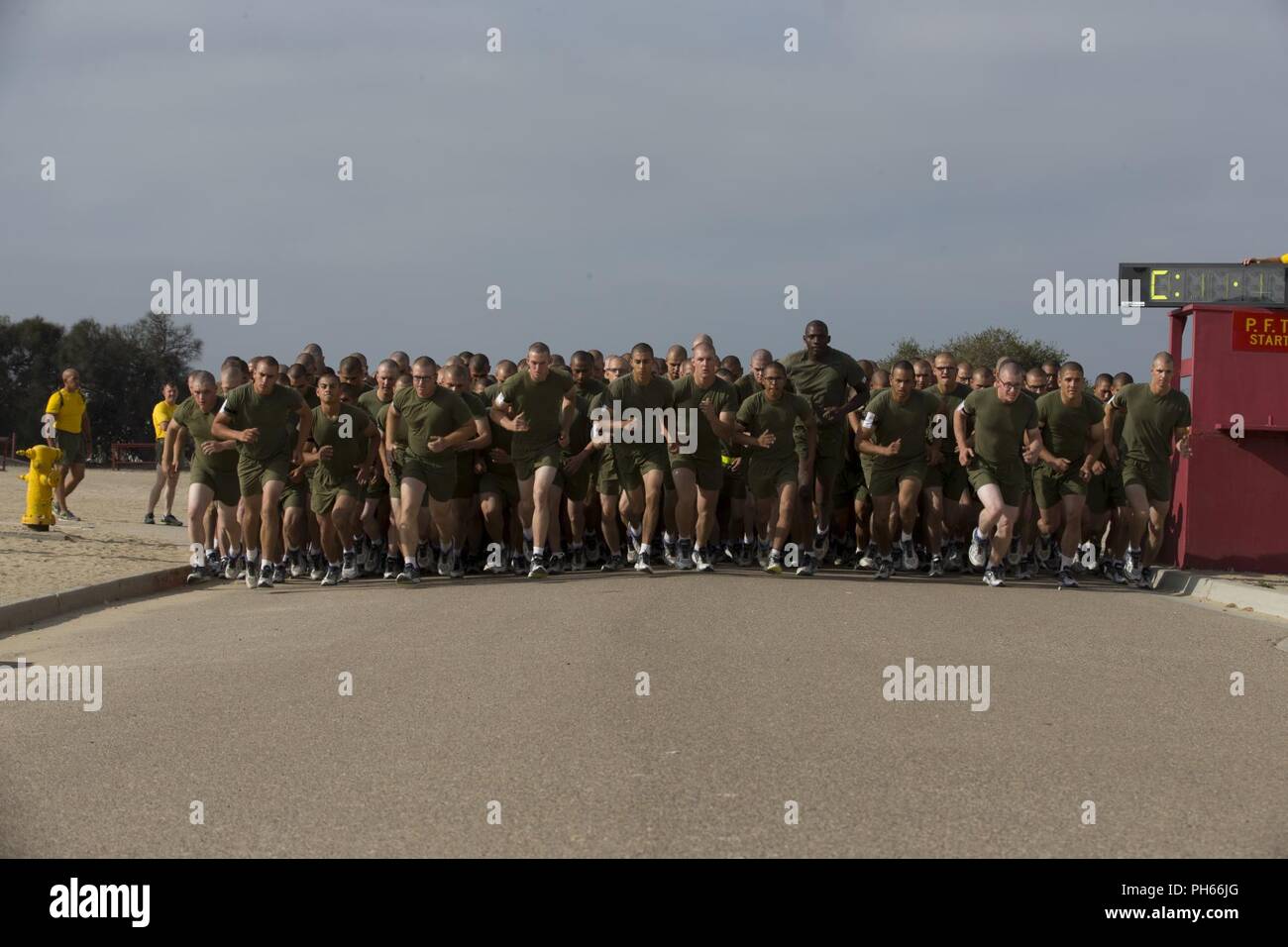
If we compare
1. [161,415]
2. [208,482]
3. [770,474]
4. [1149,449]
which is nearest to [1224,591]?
[1149,449]

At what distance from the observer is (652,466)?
1522cm

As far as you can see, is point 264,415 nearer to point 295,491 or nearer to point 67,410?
point 295,491

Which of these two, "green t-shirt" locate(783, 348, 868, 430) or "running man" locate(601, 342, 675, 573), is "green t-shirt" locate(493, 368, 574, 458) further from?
"green t-shirt" locate(783, 348, 868, 430)

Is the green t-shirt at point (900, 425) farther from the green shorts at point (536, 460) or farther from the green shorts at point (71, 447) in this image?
the green shorts at point (71, 447)

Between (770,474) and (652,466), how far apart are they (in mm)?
1147

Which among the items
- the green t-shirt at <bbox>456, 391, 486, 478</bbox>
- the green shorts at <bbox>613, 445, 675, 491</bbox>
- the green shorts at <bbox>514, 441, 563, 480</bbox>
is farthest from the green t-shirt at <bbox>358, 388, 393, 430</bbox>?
the green shorts at <bbox>613, 445, 675, 491</bbox>

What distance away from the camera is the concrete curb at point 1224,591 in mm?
13099

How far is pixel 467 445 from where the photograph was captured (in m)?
14.9

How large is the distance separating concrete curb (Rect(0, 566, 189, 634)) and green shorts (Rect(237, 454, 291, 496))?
1288 millimetres

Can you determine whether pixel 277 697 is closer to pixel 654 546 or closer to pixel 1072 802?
pixel 1072 802

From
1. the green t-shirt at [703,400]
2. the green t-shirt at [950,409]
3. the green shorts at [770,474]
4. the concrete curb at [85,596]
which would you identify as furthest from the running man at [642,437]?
the concrete curb at [85,596]

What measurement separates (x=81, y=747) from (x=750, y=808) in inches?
129

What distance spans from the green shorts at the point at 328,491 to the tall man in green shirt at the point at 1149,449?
23.9 feet
